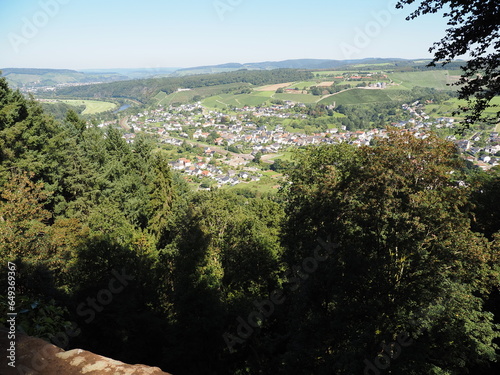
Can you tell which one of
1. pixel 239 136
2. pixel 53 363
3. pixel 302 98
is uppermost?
pixel 302 98

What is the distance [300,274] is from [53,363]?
903cm

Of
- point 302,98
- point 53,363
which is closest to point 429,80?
point 302,98

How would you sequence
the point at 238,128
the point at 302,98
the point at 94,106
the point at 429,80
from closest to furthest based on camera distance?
1. the point at 238,128
2. the point at 94,106
3. the point at 429,80
4. the point at 302,98

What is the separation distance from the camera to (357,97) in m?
166

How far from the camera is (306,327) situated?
9203 millimetres

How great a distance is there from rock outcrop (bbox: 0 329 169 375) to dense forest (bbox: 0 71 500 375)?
180cm

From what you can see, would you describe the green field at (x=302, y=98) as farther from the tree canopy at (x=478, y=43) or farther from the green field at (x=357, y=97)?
the tree canopy at (x=478, y=43)

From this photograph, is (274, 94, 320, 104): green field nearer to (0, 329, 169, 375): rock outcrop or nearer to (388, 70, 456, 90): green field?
(388, 70, 456, 90): green field

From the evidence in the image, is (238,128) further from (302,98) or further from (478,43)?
(478,43)

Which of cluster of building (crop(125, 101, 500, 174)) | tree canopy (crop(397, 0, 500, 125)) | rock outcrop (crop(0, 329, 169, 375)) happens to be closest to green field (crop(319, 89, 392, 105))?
cluster of building (crop(125, 101, 500, 174))

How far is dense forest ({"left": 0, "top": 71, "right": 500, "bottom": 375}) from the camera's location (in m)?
8.29

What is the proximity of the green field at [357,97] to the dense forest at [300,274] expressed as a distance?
527ft

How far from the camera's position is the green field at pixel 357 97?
160 meters

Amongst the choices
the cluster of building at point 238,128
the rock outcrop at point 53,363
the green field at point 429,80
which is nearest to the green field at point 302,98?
the cluster of building at point 238,128
